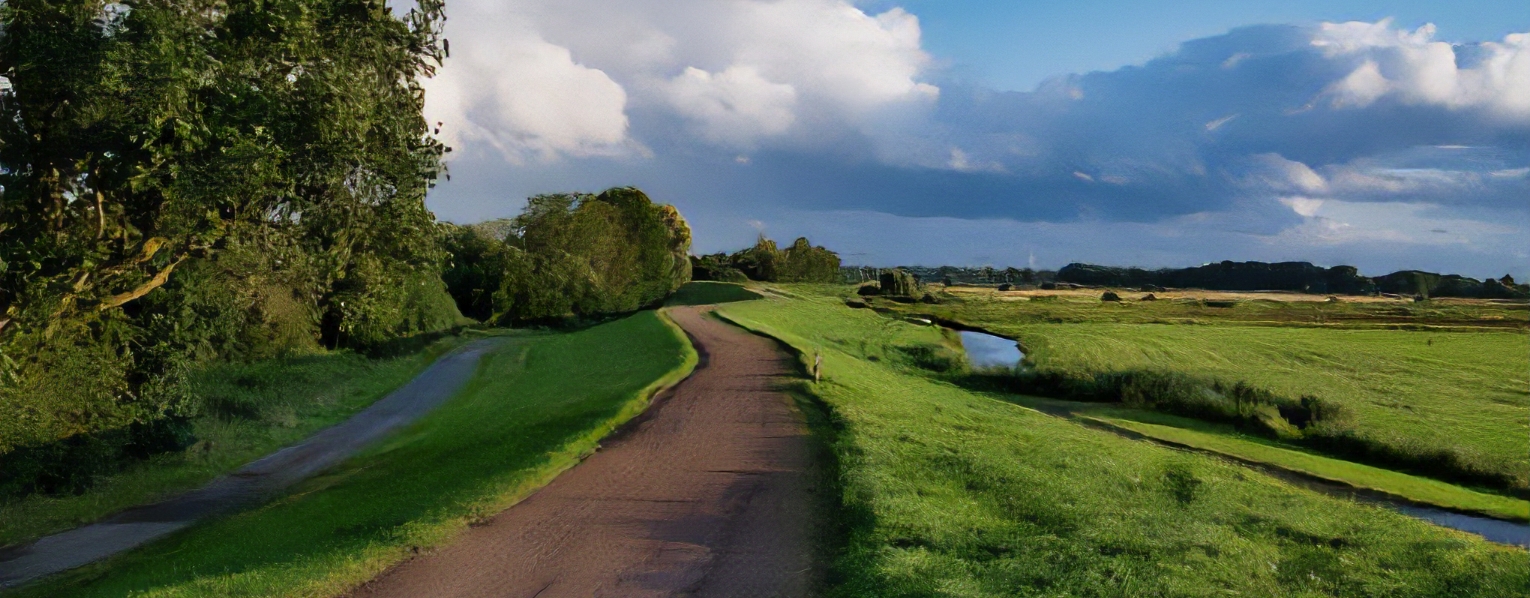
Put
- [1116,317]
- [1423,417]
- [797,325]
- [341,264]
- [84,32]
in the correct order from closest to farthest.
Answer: [84,32] < [341,264] < [1423,417] < [797,325] < [1116,317]

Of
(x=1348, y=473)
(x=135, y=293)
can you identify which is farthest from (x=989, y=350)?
(x=135, y=293)

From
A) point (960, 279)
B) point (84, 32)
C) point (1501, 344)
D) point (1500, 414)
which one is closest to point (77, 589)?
point (84, 32)

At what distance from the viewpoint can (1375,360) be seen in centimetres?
3684

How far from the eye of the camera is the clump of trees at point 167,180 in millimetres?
14992

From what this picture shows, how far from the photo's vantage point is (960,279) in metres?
116

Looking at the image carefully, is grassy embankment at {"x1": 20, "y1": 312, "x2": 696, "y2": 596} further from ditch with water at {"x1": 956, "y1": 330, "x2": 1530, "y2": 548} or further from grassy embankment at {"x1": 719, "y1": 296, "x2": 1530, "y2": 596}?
ditch with water at {"x1": 956, "y1": 330, "x2": 1530, "y2": 548}

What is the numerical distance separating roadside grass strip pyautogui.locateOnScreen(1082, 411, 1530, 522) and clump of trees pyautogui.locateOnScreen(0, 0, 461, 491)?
21.6 metres

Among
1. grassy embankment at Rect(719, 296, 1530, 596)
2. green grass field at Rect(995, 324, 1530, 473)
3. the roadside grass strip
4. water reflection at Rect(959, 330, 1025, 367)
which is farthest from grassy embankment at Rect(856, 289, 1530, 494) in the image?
grassy embankment at Rect(719, 296, 1530, 596)

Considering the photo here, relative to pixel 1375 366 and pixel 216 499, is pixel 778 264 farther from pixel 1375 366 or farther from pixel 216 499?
pixel 216 499

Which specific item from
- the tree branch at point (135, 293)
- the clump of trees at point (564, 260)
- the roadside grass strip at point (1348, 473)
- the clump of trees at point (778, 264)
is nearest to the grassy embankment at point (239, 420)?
the tree branch at point (135, 293)

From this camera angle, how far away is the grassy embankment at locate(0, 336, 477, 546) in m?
17.5

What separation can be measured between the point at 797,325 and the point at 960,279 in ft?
249

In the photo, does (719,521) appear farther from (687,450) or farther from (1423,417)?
(1423,417)

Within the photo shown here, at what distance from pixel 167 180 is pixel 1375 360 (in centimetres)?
4382
